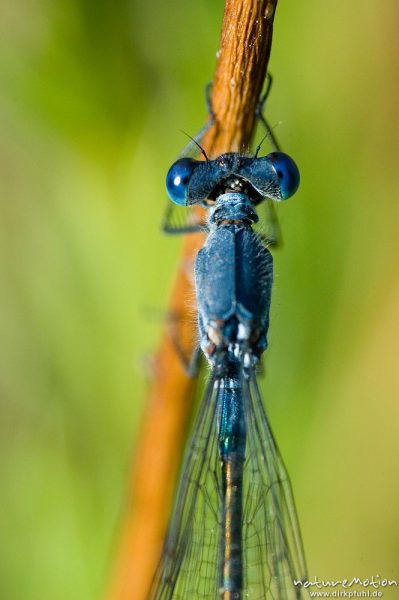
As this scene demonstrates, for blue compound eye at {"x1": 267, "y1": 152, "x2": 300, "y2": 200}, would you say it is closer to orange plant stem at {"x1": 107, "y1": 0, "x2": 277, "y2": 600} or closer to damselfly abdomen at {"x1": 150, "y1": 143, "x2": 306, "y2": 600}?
damselfly abdomen at {"x1": 150, "y1": 143, "x2": 306, "y2": 600}

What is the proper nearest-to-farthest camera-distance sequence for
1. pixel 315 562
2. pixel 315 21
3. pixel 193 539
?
pixel 193 539 < pixel 315 21 < pixel 315 562

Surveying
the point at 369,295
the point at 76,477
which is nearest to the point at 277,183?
the point at 369,295

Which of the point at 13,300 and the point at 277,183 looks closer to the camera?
the point at 277,183

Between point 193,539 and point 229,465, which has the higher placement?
point 229,465

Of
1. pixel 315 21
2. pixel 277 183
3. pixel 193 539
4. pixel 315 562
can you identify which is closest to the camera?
pixel 277 183

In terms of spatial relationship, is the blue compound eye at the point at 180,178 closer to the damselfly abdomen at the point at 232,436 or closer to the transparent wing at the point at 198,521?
the damselfly abdomen at the point at 232,436

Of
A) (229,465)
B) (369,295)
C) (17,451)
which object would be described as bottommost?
(229,465)

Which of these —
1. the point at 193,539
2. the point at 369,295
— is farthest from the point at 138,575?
the point at 369,295

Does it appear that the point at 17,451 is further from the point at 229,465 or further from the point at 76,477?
the point at 229,465
